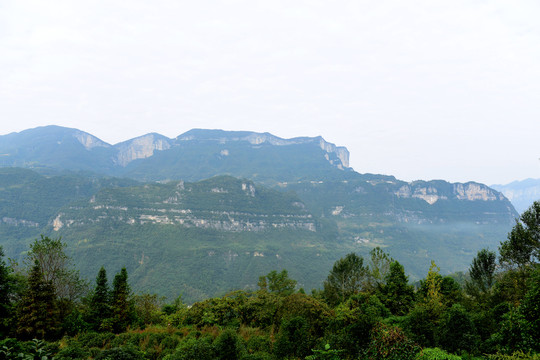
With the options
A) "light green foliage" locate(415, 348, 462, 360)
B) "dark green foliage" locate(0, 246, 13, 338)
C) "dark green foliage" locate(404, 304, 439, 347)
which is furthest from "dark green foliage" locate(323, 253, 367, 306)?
"dark green foliage" locate(0, 246, 13, 338)

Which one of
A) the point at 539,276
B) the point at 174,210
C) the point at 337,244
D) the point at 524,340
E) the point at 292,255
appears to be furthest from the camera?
the point at 337,244

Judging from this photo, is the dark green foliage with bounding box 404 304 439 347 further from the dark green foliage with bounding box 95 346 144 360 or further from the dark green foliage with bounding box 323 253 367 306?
the dark green foliage with bounding box 323 253 367 306

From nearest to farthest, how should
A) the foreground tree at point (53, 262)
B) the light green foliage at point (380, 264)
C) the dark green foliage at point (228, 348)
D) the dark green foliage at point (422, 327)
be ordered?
the dark green foliage at point (228, 348) < the dark green foliage at point (422, 327) < the foreground tree at point (53, 262) < the light green foliage at point (380, 264)

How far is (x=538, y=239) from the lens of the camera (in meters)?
22.7

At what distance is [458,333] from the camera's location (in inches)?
404

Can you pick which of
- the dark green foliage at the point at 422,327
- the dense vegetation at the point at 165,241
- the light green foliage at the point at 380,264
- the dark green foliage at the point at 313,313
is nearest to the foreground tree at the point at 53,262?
the dark green foliage at the point at 313,313

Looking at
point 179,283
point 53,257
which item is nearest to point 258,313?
point 53,257

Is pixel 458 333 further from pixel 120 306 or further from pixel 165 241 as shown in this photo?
pixel 165 241

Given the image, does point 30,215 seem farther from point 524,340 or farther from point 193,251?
point 524,340

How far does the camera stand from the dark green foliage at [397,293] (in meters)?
22.0

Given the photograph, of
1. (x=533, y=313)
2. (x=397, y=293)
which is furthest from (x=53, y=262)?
(x=397, y=293)

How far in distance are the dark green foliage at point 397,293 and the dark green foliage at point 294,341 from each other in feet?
49.1

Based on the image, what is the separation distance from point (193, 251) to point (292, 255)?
58.0 meters

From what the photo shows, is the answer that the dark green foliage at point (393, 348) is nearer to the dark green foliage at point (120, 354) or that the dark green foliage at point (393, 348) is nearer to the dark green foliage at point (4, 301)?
the dark green foliage at point (120, 354)
